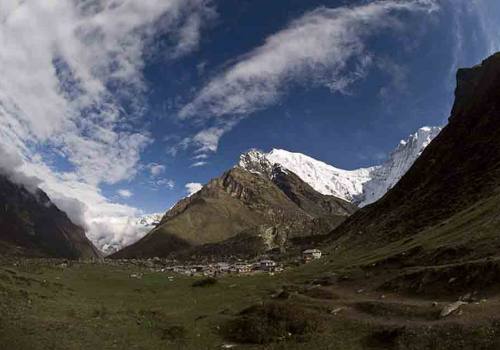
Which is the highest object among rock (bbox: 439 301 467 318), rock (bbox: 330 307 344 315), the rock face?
the rock face

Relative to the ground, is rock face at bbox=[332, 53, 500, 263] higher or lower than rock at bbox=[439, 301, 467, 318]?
higher

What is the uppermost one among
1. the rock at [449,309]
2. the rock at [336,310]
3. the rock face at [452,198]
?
the rock face at [452,198]

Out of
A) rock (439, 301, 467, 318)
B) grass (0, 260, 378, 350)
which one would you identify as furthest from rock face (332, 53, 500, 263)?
grass (0, 260, 378, 350)

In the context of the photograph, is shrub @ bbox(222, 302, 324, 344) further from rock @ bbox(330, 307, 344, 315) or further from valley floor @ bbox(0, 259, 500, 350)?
rock @ bbox(330, 307, 344, 315)

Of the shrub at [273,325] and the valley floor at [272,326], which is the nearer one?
the valley floor at [272,326]

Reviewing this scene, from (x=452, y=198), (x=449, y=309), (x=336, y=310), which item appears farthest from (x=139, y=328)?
(x=452, y=198)

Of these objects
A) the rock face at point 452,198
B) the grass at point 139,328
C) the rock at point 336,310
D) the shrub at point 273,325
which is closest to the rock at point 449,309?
the grass at point 139,328

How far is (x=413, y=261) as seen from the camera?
82.1 meters

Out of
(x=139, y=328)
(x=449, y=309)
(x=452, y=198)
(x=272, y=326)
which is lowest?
(x=449, y=309)

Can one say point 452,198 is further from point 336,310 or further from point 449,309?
point 449,309

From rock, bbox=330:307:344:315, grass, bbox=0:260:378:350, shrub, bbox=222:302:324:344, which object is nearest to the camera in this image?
grass, bbox=0:260:378:350

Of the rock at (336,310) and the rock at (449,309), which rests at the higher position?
the rock at (336,310)

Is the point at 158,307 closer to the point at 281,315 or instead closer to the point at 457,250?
the point at 281,315

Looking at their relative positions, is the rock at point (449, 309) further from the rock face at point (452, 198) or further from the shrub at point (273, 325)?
the rock face at point (452, 198)
